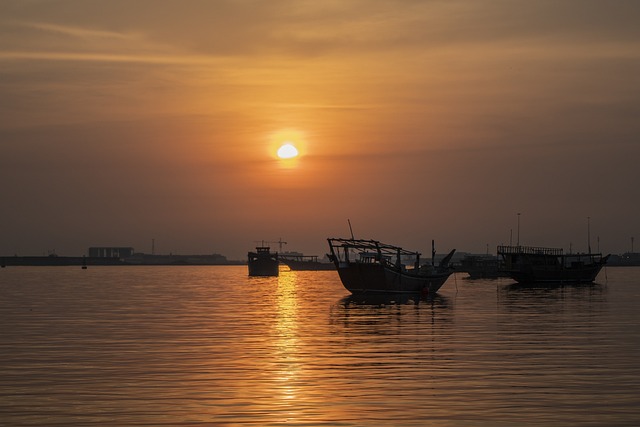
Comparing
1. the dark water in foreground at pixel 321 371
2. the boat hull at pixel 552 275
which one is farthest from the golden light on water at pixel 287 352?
the boat hull at pixel 552 275

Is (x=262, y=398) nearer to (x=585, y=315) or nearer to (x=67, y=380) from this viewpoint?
(x=67, y=380)

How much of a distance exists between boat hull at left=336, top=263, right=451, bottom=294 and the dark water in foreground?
3632cm

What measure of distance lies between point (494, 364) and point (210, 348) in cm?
1422

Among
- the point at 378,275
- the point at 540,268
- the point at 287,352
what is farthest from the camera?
the point at 540,268

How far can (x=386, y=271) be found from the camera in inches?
4112

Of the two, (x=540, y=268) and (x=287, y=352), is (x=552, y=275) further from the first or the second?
(x=287, y=352)

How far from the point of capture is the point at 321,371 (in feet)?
118

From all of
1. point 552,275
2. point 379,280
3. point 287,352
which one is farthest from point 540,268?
point 287,352

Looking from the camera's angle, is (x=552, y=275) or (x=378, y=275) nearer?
(x=378, y=275)

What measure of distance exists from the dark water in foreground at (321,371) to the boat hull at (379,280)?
3632 centimetres

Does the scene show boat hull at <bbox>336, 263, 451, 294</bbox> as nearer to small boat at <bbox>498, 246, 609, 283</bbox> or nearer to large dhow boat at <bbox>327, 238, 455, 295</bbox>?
large dhow boat at <bbox>327, 238, 455, 295</bbox>

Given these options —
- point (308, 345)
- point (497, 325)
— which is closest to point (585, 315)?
point (497, 325)

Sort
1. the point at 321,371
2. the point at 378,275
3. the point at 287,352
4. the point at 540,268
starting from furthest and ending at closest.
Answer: the point at 540,268 < the point at 378,275 < the point at 287,352 < the point at 321,371

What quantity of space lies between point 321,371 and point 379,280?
69605mm
